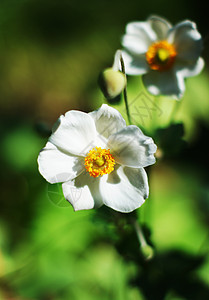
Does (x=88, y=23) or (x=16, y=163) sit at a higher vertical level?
(x=88, y=23)

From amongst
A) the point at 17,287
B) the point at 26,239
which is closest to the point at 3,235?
the point at 26,239

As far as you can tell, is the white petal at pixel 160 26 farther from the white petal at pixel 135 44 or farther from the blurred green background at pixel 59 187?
the blurred green background at pixel 59 187

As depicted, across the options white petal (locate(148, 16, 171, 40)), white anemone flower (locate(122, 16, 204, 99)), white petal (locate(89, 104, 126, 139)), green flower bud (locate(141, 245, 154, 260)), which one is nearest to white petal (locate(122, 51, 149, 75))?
white anemone flower (locate(122, 16, 204, 99))

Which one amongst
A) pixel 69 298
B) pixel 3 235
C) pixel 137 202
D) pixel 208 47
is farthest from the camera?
pixel 208 47

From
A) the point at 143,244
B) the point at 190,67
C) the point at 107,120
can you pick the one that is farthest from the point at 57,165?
the point at 190,67

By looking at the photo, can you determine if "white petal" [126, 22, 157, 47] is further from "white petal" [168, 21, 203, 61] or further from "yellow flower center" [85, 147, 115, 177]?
"yellow flower center" [85, 147, 115, 177]

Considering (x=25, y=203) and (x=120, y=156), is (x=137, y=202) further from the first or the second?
(x=25, y=203)

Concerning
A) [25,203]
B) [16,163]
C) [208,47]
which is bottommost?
[25,203]
